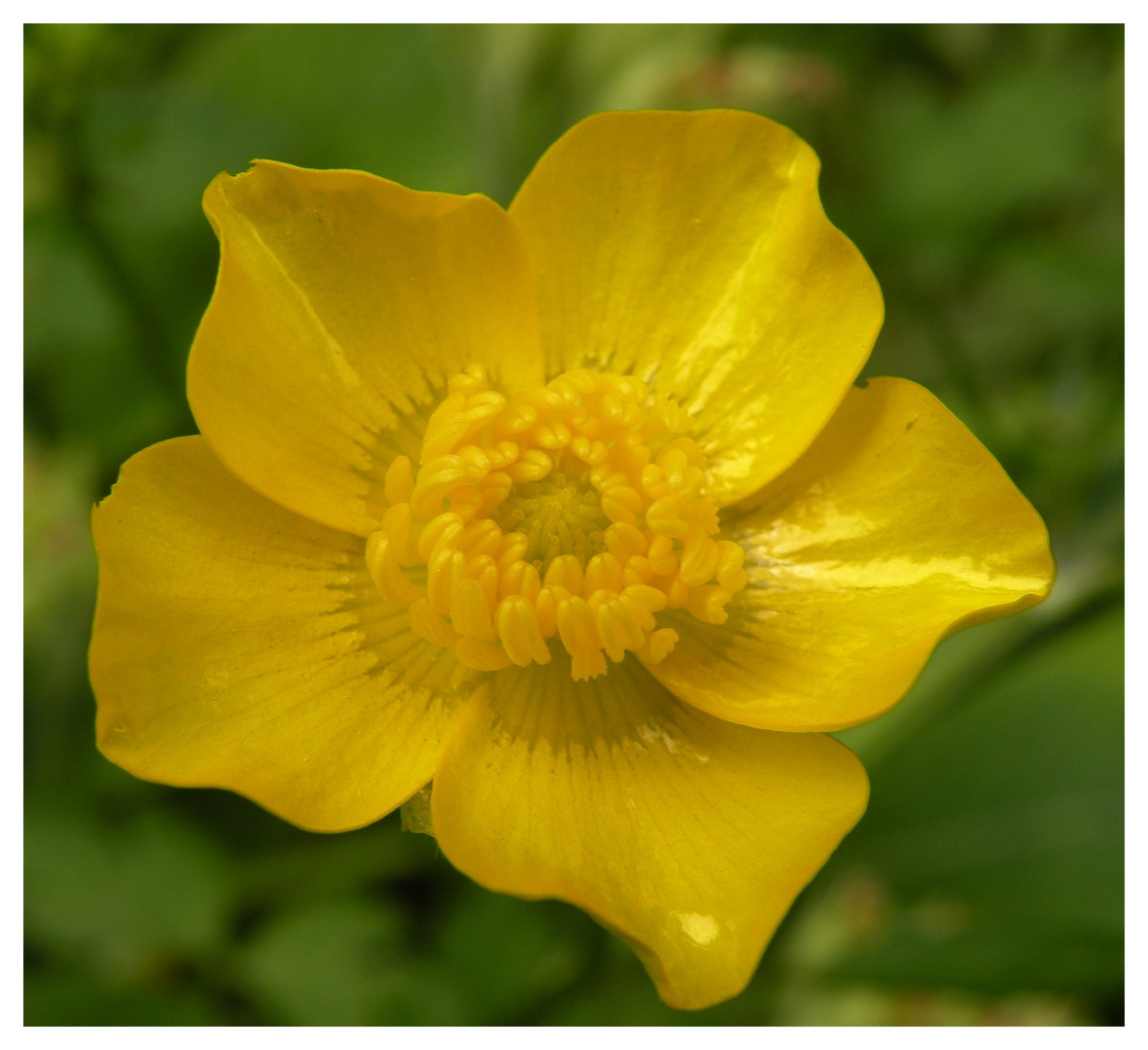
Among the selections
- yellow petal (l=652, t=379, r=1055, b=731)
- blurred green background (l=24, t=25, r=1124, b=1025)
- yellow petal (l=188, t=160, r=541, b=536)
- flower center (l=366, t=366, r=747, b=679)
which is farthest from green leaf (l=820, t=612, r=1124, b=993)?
yellow petal (l=188, t=160, r=541, b=536)

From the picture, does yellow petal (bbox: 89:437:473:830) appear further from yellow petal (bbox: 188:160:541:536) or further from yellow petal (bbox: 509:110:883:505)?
yellow petal (bbox: 509:110:883:505)

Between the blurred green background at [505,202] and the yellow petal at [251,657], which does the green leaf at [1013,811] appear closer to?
the blurred green background at [505,202]

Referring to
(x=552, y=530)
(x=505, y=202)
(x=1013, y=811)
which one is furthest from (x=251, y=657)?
(x=1013, y=811)

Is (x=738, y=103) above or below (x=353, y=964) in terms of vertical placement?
above

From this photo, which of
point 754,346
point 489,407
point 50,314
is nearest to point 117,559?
point 489,407

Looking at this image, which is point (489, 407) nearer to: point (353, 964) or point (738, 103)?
point (353, 964)

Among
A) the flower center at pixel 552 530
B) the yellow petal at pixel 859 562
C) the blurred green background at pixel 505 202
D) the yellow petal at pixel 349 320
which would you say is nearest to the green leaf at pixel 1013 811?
the blurred green background at pixel 505 202

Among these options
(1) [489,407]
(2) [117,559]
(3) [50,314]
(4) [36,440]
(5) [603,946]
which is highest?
(1) [489,407]
